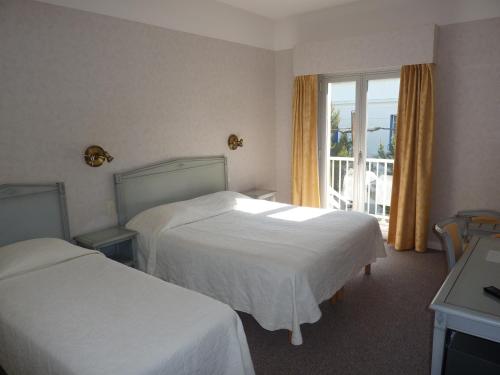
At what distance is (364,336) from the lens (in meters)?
2.69

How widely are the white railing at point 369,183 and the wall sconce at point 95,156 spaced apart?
3.06 m

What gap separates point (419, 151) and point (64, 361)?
3806 mm

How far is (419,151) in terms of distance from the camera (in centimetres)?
403

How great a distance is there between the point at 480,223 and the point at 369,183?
68.1 inches

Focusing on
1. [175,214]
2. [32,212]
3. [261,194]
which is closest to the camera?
[32,212]

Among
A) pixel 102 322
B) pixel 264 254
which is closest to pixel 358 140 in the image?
pixel 264 254

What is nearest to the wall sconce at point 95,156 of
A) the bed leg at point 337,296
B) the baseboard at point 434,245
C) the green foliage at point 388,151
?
the bed leg at point 337,296

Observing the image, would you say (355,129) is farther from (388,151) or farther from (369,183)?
(369,183)

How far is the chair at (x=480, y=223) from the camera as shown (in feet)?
10.1

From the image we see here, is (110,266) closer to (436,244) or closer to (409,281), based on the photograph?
(409,281)

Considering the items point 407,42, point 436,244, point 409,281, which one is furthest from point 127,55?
→ point 436,244

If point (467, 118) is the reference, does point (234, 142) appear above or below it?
below

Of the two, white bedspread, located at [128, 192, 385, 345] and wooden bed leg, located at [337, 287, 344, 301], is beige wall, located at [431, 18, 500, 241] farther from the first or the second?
wooden bed leg, located at [337, 287, 344, 301]

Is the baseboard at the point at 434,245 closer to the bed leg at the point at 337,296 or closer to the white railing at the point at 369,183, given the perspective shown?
the white railing at the point at 369,183
